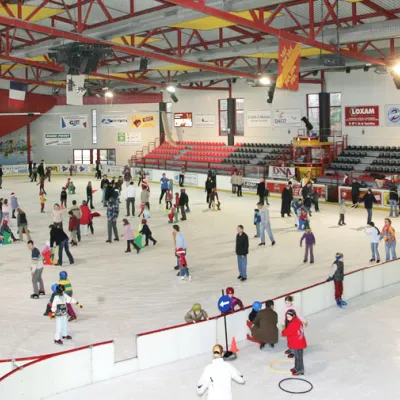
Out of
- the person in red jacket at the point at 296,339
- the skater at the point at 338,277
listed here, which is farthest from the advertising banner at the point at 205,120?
the person in red jacket at the point at 296,339

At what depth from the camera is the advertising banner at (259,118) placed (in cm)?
3803

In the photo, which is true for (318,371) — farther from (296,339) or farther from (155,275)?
(155,275)

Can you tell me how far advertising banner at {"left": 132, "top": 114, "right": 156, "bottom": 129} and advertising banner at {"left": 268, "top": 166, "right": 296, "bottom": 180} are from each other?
48.2 ft

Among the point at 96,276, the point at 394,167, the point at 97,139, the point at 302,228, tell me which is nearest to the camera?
the point at 96,276

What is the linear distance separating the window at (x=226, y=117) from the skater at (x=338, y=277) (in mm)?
28524

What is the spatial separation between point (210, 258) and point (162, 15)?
22.5 ft

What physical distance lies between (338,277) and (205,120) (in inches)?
1225

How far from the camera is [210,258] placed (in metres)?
16.5

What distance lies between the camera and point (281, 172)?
106ft

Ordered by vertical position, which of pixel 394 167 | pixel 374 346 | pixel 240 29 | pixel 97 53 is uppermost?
pixel 240 29

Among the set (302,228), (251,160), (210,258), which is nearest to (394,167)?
(251,160)

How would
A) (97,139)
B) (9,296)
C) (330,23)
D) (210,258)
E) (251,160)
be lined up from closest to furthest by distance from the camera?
(9,296) < (210,258) < (330,23) < (251,160) < (97,139)

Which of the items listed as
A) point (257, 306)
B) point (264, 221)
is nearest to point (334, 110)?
point (264, 221)

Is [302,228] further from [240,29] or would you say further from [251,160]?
[251,160]
